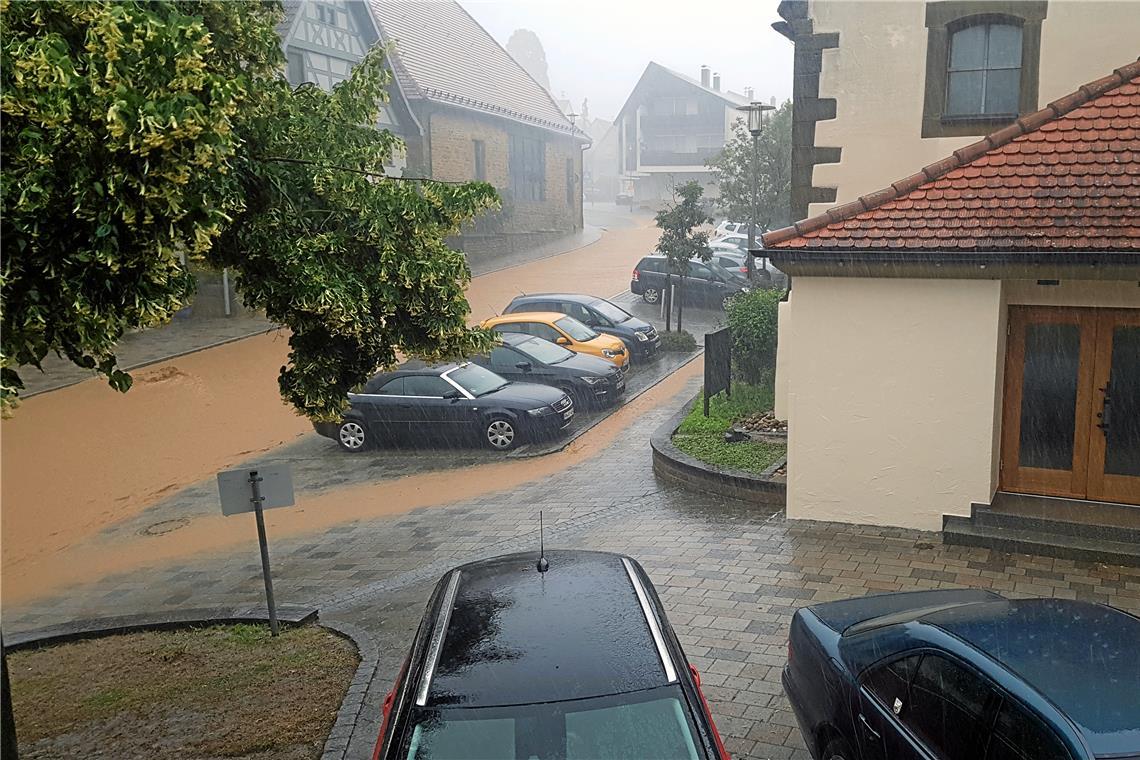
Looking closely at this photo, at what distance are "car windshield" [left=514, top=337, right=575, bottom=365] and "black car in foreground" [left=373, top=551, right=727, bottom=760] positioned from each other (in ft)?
40.2

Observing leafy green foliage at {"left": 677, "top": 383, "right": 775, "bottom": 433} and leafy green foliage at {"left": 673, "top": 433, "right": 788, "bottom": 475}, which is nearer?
leafy green foliage at {"left": 673, "top": 433, "right": 788, "bottom": 475}

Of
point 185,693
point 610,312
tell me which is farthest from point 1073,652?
point 610,312

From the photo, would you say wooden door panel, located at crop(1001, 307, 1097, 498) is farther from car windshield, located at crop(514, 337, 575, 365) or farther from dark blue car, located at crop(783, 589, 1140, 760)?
→ car windshield, located at crop(514, 337, 575, 365)

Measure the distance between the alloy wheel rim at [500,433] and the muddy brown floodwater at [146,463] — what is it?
621 millimetres

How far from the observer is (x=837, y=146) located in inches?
491

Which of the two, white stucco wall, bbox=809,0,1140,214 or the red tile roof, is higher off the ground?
white stucco wall, bbox=809,0,1140,214

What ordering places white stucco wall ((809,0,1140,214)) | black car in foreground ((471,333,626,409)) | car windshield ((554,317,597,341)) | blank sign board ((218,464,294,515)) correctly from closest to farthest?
blank sign board ((218,464,294,515)), white stucco wall ((809,0,1140,214)), black car in foreground ((471,333,626,409)), car windshield ((554,317,597,341))

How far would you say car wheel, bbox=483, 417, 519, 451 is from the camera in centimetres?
1498

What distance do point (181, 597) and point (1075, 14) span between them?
1191 cm

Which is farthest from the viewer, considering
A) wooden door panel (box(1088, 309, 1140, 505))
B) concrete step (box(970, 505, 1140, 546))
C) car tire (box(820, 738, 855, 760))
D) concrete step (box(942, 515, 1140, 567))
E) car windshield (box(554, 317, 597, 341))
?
car windshield (box(554, 317, 597, 341))

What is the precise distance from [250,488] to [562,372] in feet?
31.3

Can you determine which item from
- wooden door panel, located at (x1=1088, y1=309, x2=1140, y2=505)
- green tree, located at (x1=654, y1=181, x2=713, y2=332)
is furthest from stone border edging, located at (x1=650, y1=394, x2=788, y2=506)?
green tree, located at (x1=654, y1=181, x2=713, y2=332)

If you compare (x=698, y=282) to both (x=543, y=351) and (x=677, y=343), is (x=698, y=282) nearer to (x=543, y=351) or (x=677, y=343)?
(x=677, y=343)

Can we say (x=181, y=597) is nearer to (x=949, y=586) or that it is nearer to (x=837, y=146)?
(x=949, y=586)
